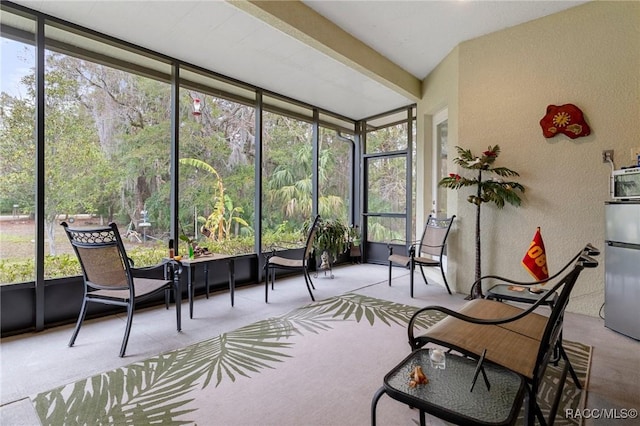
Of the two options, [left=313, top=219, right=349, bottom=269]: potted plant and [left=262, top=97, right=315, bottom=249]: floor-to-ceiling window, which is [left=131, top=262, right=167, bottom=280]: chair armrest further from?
[left=313, top=219, right=349, bottom=269]: potted plant

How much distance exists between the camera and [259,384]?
2.15 meters

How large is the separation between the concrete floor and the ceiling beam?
287cm

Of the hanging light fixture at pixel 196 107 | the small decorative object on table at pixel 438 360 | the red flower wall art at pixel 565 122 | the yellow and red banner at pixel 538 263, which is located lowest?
the small decorative object on table at pixel 438 360

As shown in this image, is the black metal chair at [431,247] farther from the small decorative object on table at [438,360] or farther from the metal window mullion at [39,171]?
the metal window mullion at [39,171]

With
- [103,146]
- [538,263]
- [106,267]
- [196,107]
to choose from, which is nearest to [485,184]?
[538,263]

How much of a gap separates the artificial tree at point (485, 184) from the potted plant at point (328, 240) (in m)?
2.07

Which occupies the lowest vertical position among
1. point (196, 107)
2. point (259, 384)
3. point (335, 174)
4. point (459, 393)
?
point (259, 384)

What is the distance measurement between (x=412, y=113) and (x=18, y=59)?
5185 mm

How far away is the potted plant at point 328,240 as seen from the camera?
5448 millimetres

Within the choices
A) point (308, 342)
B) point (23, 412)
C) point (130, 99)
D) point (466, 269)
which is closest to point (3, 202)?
point (130, 99)

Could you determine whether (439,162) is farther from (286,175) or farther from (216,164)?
(216,164)

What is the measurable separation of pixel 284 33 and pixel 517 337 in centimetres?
327

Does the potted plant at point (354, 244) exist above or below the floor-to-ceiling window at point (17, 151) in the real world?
below

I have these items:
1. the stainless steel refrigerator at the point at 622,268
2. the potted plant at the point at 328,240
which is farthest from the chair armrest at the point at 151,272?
the stainless steel refrigerator at the point at 622,268
